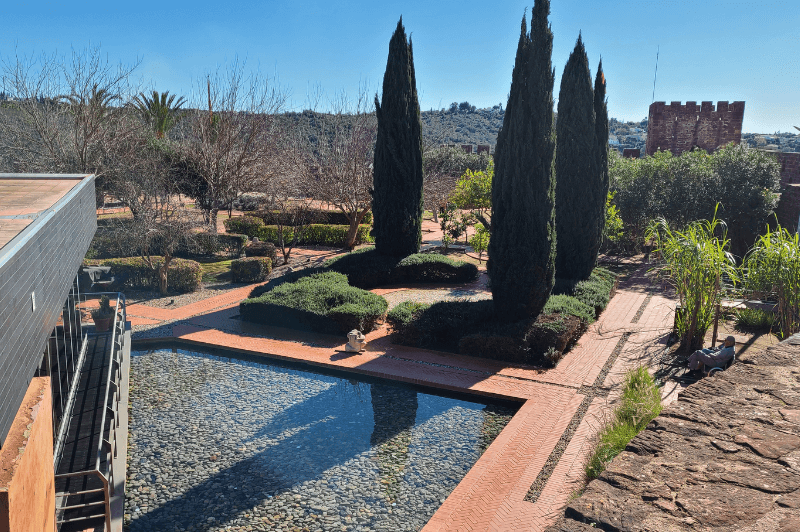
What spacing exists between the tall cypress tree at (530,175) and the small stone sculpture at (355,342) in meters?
2.56

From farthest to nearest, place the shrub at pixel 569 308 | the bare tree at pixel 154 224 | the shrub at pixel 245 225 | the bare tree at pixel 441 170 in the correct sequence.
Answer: the bare tree at pixel 441 170 → the shrub at pixel 245 225 → the bare tree at pixel 154 224 → the shrub at pixel 569 308

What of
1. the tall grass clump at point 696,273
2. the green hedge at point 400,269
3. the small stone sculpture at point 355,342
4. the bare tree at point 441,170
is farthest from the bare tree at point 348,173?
the tall grass clump at point 696,273

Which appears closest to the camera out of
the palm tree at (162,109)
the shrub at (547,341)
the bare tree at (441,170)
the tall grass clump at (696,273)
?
the tall grass clump at (696,273)

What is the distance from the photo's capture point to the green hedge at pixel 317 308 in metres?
10.4

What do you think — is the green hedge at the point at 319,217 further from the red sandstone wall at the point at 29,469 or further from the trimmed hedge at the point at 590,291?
the red sandstone wall at the point at 29,469

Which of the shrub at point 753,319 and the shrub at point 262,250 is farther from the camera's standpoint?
the shrub at point 262,250

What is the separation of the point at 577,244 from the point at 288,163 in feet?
40.0

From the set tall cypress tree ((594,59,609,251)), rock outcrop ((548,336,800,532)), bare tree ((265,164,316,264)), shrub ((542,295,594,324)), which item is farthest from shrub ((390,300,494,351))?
bare tree ((265,164,316,264))

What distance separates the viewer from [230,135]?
18922mm

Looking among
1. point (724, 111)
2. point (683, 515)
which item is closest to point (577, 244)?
point (683, 515)

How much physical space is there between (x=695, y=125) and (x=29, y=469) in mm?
30810

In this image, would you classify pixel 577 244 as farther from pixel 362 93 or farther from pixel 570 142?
pixel 362 93

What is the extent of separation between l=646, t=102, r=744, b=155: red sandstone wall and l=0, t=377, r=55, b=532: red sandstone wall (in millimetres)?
28819

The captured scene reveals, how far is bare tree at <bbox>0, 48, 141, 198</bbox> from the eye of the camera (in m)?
15.0
